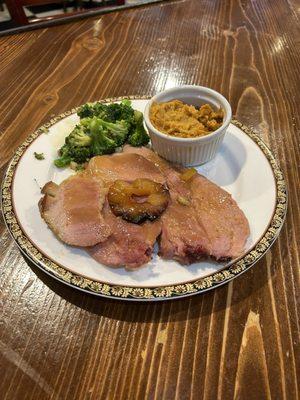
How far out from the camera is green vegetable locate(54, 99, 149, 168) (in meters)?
2.15

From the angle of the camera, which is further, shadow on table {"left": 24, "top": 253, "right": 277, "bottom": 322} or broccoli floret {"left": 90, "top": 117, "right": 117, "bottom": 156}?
broccoli floret {"left": 90, "top": 117, "right": 117, "bottom": 156}

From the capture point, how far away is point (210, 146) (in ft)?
6.67

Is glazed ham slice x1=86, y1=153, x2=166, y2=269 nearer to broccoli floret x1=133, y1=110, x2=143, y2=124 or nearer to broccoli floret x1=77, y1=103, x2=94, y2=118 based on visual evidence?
broccoli floret x1=133, y1=110, x2=143, y2=124

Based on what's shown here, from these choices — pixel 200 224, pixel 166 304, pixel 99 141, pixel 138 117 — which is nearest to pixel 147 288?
pixel 166 304

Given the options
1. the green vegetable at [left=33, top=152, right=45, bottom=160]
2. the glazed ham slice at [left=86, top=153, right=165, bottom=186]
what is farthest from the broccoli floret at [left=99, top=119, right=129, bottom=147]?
the green vegetable at [left=33, top=152, right=45, bottom=160]

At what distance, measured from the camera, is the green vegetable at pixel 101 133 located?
2146mm

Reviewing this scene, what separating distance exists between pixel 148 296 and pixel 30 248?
2.02ft

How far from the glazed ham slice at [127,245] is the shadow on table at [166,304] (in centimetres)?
19

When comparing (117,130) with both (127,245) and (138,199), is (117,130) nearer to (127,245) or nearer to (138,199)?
→ (138,199)

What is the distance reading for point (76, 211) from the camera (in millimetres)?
1651

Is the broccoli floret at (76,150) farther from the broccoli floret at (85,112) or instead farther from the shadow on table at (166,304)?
the shadow on table at (166,304)

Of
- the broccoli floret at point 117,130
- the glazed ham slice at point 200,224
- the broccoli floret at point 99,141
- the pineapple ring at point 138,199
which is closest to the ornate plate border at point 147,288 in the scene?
the glazed ham slice at point 200,224

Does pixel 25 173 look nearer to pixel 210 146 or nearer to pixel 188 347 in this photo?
pixel 210 146

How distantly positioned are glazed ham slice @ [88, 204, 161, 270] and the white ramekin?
549 mm
